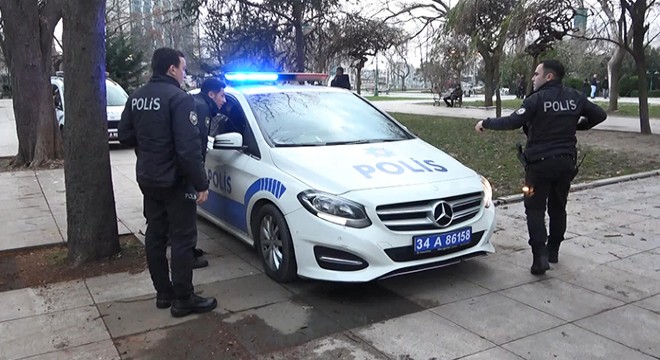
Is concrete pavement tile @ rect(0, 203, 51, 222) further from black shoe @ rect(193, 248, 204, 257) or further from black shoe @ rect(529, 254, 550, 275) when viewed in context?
black shoe @ rect(529, 254, 550, 275)

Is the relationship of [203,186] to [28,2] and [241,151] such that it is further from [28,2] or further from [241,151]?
[28,2]

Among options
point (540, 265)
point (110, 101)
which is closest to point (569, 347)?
point (540, 265)

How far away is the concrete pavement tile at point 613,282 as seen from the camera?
4.52 meters

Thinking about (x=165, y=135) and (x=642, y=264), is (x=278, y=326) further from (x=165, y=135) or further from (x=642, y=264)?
(x=642, y=264)

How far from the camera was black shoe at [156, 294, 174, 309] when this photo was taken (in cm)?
436

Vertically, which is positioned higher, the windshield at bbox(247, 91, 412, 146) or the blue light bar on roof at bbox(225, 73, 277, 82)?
the blue light bar on roof at bbox(225, 73, 277, 82)

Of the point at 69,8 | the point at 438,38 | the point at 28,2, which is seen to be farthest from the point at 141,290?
the point at 438,38

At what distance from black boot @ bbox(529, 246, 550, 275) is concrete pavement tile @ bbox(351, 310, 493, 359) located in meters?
1.31

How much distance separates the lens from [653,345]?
12.0ft

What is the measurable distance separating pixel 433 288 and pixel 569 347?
1.24 metres

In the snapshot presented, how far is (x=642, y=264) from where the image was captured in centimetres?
517

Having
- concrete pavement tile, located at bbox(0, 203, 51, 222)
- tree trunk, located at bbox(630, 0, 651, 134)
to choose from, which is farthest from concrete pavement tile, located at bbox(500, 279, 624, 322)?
tree trunk, located at bbox(630, 0, 651, 134)

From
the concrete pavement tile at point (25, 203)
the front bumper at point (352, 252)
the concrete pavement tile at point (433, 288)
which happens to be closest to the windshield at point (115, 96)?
the concrete pavement tile at point (25, 203)

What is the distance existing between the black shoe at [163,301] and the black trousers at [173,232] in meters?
0.08
